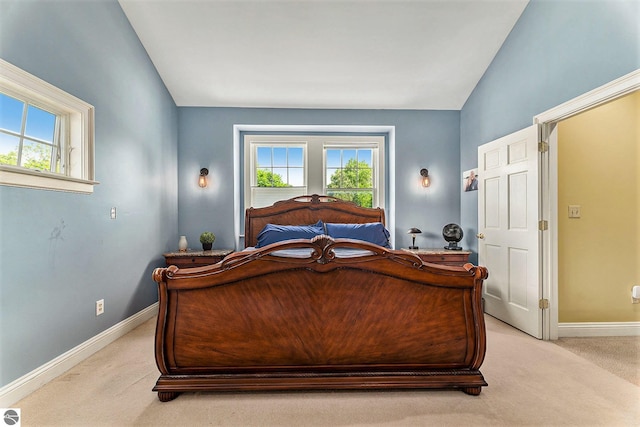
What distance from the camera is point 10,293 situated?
6.36 ft

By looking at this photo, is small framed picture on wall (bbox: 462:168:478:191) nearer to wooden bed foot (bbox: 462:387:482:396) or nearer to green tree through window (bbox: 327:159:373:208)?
green tree through window (bbox: 327:159:373:208)

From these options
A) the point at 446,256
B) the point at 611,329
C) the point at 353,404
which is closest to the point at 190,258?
the point at 353,404

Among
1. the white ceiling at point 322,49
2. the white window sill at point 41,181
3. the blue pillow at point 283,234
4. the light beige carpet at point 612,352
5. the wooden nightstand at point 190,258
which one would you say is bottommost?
the light beige carpet at point 612,352

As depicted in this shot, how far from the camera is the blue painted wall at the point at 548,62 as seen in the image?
2240 mm

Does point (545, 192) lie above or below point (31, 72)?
below

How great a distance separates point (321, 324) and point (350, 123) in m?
3.26

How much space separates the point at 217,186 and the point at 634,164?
4.71 m

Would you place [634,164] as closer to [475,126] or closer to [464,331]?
[475,126]

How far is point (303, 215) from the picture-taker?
13.7 feet

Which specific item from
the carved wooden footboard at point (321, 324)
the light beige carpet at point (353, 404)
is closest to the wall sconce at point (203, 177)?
the light beige carpet at point (353, 404)

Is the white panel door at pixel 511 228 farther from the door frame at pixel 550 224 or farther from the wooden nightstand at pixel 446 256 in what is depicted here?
the wooden nightstand at pixel 446 256

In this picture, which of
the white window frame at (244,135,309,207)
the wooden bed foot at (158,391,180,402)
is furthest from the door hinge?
the wooden bed foot at (158,391,180,402)

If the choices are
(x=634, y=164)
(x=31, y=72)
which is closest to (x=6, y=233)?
(x=31, y=72)

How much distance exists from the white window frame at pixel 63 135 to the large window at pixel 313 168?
2.21 m
